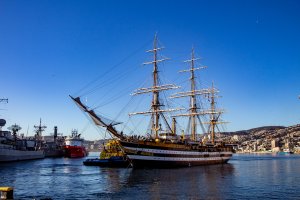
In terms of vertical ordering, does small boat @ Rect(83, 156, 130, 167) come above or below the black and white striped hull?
below

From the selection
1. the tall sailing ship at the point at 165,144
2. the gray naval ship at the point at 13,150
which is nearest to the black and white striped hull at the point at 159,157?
the tall sailing ship at the point at 165,144

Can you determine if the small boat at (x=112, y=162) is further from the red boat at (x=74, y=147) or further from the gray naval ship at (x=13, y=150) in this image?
the red boat at (x=74, y=147)

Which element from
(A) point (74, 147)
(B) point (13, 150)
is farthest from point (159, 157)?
(A) point (74, 147)

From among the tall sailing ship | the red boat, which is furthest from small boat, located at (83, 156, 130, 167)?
the red boat

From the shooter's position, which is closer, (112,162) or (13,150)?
(112,162)

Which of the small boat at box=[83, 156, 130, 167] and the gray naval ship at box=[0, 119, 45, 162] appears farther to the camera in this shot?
the gray naval ship at box=[0, 119, 45, 162]

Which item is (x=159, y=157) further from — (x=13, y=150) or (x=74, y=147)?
(x=74, y=147)

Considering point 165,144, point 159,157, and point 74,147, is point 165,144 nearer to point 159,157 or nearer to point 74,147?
point 159,157

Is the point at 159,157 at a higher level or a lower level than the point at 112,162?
higher

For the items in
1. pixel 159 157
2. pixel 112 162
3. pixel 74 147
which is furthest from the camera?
pixel 74 147

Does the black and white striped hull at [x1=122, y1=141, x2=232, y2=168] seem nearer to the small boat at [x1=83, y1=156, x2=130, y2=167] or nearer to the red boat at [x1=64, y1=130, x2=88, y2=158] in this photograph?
Answer: the small boat at [x1=83, y1=156, x2=130, y2=167]

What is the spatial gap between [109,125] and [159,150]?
10587 millimetres

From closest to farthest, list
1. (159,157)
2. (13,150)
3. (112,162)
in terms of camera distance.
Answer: (159,157) → (112,162) → (13,150)

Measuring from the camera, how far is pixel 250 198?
2834 centimetres
